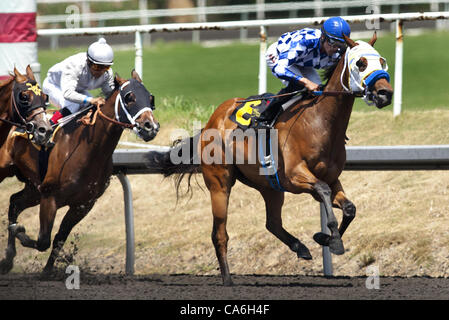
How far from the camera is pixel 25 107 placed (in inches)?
281

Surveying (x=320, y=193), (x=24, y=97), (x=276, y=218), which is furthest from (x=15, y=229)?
(x=320, y=193)

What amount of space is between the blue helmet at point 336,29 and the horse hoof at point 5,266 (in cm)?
306

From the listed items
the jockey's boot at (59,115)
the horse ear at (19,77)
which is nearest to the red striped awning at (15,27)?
the jockey's boot at (59,115)

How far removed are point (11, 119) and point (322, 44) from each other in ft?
7.39

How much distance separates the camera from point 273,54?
716cm

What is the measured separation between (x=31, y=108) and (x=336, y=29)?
7.14 ft

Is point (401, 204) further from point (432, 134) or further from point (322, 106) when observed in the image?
point (322, 106)

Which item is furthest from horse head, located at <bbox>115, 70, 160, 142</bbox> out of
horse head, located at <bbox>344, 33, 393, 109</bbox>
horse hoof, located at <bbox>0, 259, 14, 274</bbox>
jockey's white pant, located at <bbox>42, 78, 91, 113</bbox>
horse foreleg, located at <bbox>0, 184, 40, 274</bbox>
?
horse hoof, located at <bbox>0, 259, 14, 274</bbox>

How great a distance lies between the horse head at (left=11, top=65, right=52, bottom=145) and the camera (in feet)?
23.1

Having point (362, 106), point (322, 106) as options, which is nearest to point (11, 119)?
point (322, 106)

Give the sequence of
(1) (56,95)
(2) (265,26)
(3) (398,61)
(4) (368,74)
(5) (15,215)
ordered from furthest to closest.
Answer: (2) (265,26)
(3) (398,61)
(5) (15,215)
(1) (56,95)
(4) (368,74)

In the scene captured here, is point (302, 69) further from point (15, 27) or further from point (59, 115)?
point (15, 27)

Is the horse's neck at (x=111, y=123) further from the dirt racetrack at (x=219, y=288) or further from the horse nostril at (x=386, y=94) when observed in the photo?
the horse nostril at (x=386, y=94)

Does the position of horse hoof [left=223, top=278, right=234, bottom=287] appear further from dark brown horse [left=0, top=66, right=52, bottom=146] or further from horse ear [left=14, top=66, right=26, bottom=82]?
horse ear [left=14, top=66, right=26, bottom=82]
